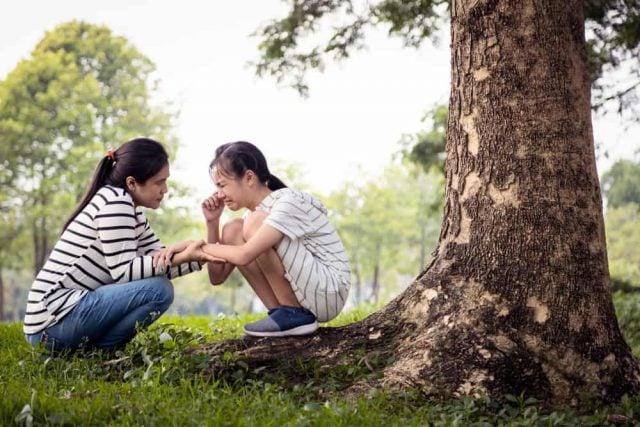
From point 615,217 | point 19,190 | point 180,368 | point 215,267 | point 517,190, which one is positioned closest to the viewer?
point 180,368

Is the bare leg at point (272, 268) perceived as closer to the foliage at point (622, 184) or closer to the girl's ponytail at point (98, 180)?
the girl's ponytail at point (98, 180)

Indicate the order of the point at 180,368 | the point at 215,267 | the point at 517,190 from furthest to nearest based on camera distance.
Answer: the point at 215,267 → the point at 517,190 → the point at 180,368

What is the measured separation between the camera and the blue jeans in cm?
409

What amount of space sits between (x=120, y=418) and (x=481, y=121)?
2475 millimetres

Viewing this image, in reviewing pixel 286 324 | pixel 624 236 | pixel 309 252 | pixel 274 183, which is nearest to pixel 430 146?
pixel 274 183

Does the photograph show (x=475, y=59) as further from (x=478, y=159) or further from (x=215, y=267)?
(x=215, y=267)

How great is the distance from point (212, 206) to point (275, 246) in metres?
0.56

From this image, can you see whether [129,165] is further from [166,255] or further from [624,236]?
[624,236]

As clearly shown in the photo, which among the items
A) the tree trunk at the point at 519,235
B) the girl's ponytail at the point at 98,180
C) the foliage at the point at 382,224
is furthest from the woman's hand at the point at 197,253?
the foliage at the point at 382,224

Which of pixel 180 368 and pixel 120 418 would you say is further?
pixel 180 368

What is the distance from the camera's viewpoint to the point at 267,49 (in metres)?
8.47

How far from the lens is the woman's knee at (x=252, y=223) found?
4043mm

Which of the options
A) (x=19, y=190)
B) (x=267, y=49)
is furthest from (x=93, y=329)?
(x=19, y=190)

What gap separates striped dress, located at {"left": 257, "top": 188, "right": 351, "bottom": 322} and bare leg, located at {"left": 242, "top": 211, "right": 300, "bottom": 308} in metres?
0.04
